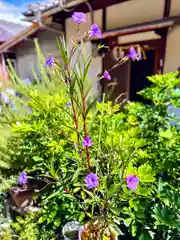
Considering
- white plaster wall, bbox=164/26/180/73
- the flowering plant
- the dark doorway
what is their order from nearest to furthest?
1. the flowering plant
2. white plaster wall, bbox=164/26/180/73
3. the dark doorway

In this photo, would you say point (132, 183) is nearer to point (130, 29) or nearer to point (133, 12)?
point (130, 29)

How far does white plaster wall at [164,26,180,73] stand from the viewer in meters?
3.50

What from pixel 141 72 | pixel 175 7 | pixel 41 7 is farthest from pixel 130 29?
pixel 41 7

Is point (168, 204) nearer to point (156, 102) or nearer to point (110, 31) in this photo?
point (156, 102)

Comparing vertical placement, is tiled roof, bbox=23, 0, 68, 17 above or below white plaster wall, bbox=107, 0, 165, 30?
above

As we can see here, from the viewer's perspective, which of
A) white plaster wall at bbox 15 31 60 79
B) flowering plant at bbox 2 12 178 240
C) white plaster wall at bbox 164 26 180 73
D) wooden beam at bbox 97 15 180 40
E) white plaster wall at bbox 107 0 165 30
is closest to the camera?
flowering plant at bbox 2 12 178 240

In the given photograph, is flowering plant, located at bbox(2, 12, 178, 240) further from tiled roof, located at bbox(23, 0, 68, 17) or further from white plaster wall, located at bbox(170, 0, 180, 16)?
tiled roof, located at bbox(23, 0, 68, 17)

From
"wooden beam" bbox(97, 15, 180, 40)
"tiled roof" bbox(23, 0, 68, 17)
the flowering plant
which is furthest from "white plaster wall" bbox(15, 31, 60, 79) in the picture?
the flowering plant

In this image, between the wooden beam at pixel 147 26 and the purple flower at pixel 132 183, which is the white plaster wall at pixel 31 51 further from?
the purple flower at pixel 132 183

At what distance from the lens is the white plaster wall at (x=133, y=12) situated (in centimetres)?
372

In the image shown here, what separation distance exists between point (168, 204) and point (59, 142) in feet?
3.30

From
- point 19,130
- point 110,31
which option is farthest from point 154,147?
point 110,31

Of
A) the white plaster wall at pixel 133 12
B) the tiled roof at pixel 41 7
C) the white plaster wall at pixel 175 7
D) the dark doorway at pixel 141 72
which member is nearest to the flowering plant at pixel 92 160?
the white plaster wall at pixel 175 7

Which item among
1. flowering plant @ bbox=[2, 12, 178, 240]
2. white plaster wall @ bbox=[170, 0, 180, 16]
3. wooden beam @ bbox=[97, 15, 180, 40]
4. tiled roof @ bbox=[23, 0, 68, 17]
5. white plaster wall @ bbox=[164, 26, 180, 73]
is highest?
tiled roof @ bbox=[23, 0, 68, 17]
